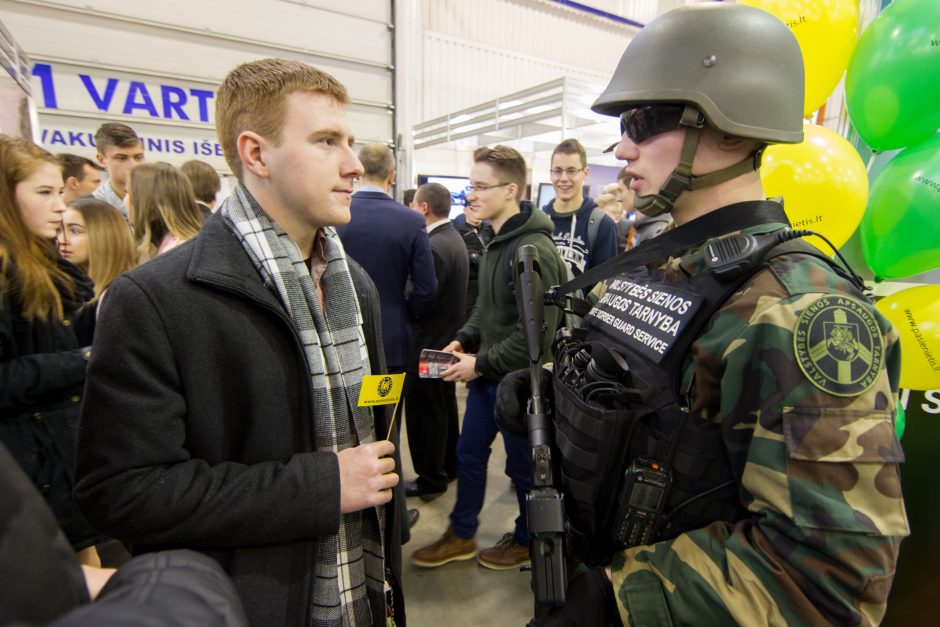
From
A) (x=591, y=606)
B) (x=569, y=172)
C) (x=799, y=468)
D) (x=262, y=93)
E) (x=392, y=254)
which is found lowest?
(x=591, y=606)

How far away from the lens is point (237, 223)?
0.98 meters

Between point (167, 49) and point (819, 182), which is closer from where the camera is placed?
point (819, 182)

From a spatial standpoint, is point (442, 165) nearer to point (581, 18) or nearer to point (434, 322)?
point (581, 18)

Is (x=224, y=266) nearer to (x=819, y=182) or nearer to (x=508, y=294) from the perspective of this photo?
(x=508, y=294)

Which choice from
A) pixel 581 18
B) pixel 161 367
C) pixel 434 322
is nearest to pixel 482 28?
pixel 581 18

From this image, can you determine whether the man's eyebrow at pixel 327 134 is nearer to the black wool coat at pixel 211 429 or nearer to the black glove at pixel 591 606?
the black wool coat at pixel 211 429

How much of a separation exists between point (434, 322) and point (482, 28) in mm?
7889

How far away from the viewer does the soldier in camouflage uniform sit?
70cm

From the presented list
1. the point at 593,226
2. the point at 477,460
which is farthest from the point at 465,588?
the point at 593,226

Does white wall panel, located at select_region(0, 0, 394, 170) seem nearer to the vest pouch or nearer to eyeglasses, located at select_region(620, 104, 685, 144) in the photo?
eyeglasses, located at select_region(620, 104, 685, 144)

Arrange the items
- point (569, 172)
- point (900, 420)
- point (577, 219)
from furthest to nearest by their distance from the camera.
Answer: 1. point (577, 219)
2. point (569, 172)
3. point (900, 420)

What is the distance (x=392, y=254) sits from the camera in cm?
258

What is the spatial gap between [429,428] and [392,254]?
114 cm

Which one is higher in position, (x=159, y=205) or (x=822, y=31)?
(x=822, y=31)
